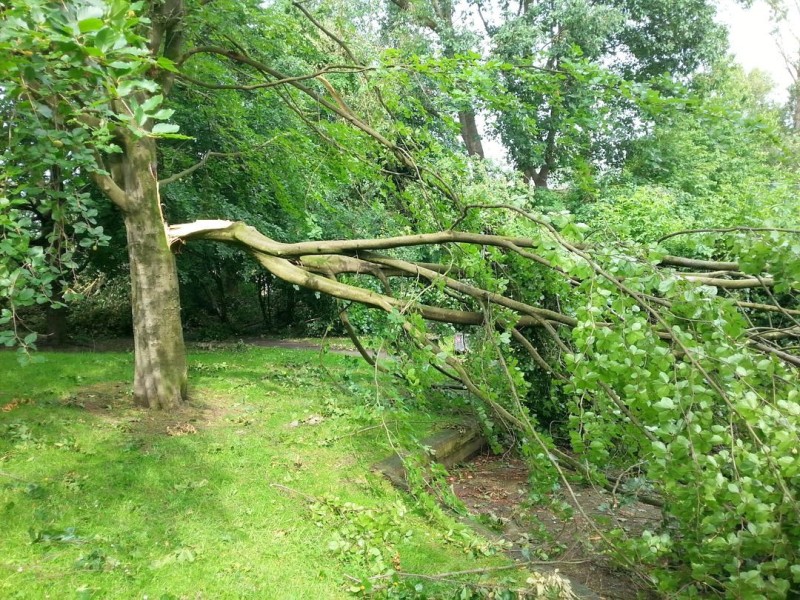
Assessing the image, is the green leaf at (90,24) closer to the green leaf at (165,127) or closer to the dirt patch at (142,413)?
the green leaf at (165,127)

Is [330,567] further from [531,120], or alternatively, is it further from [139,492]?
[531,120]

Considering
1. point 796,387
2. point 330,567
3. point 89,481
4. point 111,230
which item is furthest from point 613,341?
point 111,230

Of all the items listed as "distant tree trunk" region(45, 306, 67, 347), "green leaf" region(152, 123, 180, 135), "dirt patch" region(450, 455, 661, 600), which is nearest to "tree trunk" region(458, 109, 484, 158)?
"distant tree trunk" region(45, 306, 67, 347)

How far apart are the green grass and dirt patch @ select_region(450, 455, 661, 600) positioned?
57 cm

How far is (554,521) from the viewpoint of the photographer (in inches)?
208

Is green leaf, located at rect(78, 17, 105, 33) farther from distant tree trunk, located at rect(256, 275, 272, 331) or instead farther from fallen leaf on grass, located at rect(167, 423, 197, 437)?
distant tree trunk, located at rect(256, 275, 272, 331)

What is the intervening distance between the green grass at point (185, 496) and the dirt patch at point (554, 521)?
0.57 metres

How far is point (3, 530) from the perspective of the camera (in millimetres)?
3498

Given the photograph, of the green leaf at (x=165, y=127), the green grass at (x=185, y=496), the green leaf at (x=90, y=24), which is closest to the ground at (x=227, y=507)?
the green grass at (x=185, y=496)

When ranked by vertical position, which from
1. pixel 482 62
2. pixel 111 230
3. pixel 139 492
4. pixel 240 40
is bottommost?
pixel 139 492

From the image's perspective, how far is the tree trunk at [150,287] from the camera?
6000 mm

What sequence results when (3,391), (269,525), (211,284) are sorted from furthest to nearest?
1. (211,284)
2. (3,391)
3. (269,525)

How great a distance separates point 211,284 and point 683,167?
14728 millimetres

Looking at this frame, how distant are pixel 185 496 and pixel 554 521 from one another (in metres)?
3.21
